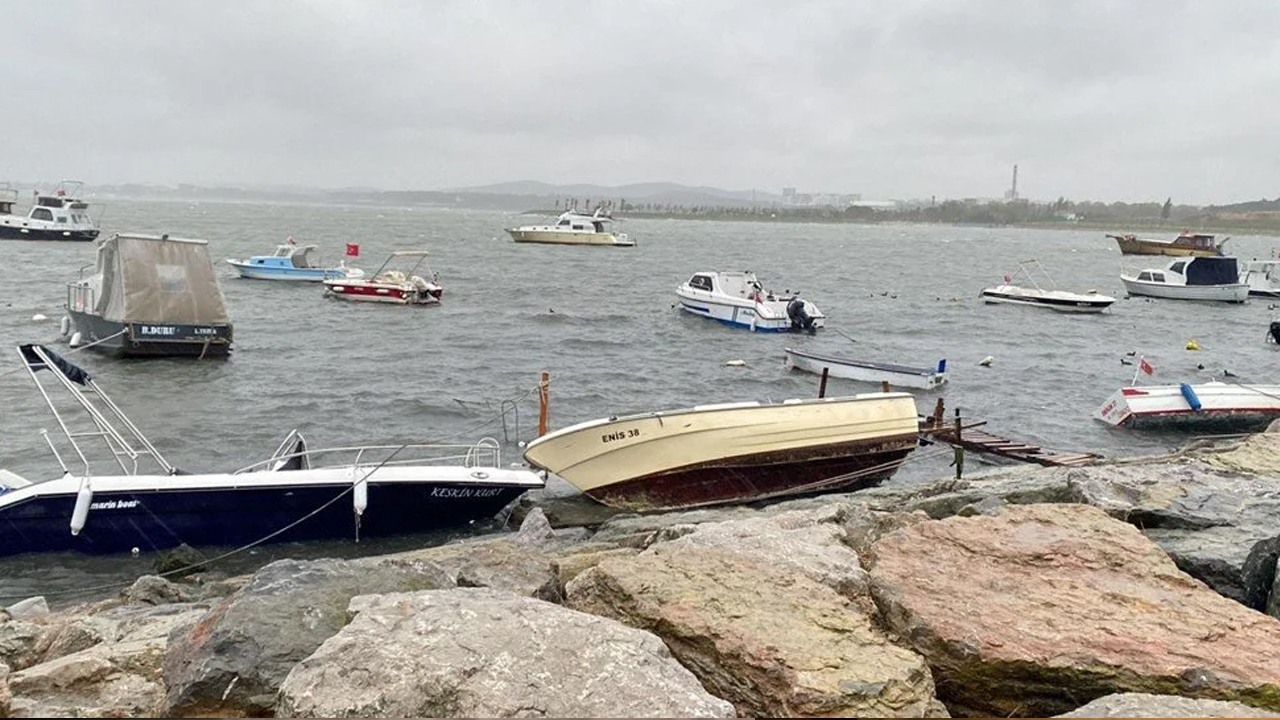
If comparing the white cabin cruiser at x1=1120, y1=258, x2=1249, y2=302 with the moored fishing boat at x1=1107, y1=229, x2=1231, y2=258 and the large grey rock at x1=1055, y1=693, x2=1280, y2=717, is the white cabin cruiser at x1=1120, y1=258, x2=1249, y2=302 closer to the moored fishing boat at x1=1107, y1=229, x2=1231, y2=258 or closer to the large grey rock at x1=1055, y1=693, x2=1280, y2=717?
the moored fishing boat at x1=1107, y1=229, x2=1231, y2=258

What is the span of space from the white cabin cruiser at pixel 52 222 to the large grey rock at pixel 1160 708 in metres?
79.1

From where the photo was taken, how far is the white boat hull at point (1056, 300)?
154 ft

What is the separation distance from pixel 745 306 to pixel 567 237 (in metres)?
61.4

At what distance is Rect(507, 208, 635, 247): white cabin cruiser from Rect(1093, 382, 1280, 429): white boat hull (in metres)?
77.7

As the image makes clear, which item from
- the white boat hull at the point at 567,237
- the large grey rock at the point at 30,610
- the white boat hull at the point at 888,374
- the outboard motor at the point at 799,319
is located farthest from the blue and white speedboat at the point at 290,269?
the white boat hull at the point at 567,237

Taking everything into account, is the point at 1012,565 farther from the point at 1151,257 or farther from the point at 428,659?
the point at 1151,257

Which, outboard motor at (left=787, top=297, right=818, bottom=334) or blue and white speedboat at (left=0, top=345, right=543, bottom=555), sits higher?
outboard motor at (left=787, top=297, right=818, bottom=334)

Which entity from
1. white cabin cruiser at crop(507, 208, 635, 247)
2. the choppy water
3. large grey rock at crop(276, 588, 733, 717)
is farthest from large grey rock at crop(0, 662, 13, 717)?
white cabin cruiser at crop(507, 208, 635, 247)

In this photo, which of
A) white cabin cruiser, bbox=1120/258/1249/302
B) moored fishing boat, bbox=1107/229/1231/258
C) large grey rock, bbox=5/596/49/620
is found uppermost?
moored fishing boat, bbox=1107/229/1231/258

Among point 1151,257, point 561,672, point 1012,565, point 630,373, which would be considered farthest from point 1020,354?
point 1151,257

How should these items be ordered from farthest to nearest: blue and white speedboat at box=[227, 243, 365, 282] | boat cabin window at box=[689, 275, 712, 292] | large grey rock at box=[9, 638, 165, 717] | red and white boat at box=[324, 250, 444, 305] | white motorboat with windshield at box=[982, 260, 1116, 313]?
blue and white speedboat at box=[227, 243, 365, 282] < white motorboat with windshield at box=[982, 260, 1116, 313] < red and white boat at box=[324, 250, 444, 305] < boat cabin window at box=[689, 275, 712, 292] < large grey rock at box=[9, 638, 165, 717]

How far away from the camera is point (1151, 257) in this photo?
379 feet

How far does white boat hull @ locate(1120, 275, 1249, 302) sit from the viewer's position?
55062mm

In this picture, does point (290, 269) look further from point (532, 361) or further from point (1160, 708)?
point (1160, 708)
